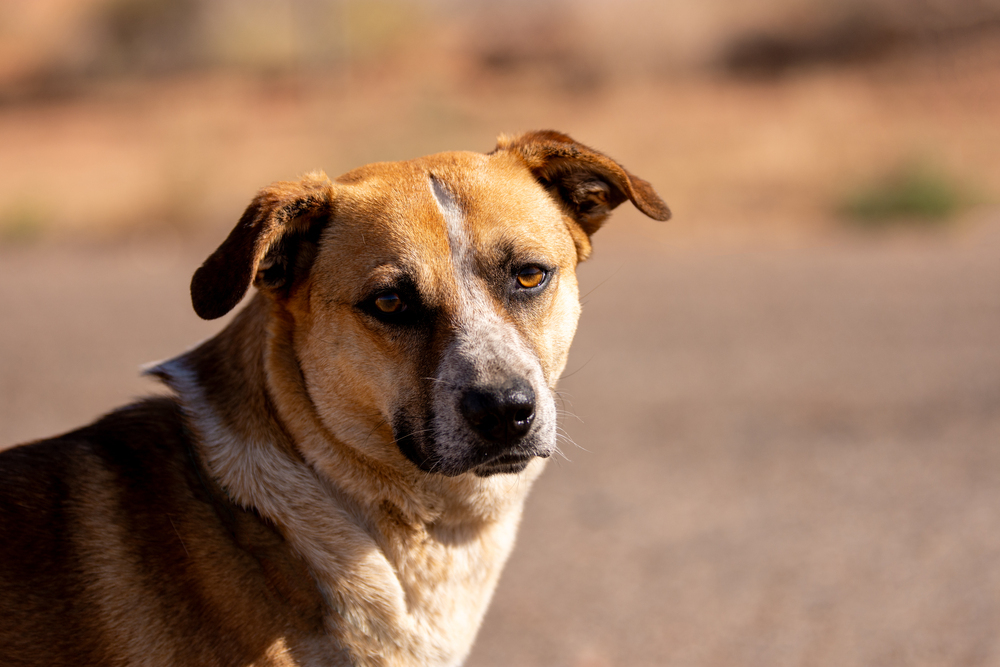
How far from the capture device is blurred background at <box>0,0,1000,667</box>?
15.6ft

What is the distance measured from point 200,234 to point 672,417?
→ 9.99 metres

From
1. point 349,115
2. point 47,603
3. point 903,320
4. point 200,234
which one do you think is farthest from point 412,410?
point 349,115

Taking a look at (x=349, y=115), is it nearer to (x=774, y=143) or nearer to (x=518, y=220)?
(x=774, y=143)

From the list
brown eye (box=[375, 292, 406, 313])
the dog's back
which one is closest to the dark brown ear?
brown eye (box=[375, 292, 406, 313])

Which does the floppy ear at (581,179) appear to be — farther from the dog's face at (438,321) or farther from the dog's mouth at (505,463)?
the dog's mouth at (505,463)

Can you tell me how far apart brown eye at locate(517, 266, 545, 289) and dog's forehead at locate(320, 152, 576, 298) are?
39mm

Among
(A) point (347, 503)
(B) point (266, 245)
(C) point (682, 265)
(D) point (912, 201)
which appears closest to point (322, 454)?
(A) point (347, 503)

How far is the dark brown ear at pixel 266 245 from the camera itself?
2.44m

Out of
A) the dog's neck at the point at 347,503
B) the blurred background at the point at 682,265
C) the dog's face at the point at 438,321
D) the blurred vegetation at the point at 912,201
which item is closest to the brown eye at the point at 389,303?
the dog's face at the point at 438,321

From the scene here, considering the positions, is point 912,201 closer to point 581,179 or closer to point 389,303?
point 581,179

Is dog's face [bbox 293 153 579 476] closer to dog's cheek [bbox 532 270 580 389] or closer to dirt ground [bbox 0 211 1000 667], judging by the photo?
dog's cheek [bbox 532 270 580 389]

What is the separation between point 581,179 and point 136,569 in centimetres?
191

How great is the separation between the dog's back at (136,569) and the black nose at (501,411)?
25.0 inches

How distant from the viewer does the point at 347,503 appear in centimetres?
259
